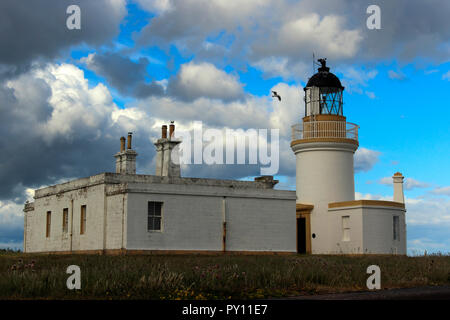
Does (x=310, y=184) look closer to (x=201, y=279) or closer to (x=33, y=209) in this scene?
(x=33, y=209)

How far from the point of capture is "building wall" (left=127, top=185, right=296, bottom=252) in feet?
92.3

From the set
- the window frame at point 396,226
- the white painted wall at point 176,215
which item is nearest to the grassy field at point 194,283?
the white painted wall at point 176,215

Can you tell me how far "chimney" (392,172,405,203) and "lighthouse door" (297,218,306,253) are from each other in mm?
6279

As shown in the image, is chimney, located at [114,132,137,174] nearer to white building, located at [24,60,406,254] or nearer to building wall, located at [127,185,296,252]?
white building, located at [24,60,406,254]

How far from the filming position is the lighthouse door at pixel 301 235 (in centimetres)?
3534

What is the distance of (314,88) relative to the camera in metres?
36.3

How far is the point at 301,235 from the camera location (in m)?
35.6

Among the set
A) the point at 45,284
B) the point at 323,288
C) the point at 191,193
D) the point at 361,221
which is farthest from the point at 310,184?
the point at 45,284

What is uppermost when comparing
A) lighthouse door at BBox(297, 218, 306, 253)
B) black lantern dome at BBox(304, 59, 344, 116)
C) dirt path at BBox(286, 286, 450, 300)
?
black lantern dome at BBox(304, 59, 344, 116)

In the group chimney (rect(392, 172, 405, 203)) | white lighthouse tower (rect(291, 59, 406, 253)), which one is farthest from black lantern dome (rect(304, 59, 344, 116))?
chimney (rect(392, 172, 405, 203))

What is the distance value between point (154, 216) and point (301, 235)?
10.7m

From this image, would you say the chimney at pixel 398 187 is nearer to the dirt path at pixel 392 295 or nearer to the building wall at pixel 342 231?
the building wall at pixel 342 231

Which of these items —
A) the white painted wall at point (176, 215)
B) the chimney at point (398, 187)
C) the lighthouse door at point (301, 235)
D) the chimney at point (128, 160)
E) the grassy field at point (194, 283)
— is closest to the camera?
the grassy field at point (194, 283)

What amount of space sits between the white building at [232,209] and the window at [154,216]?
0.05 m
